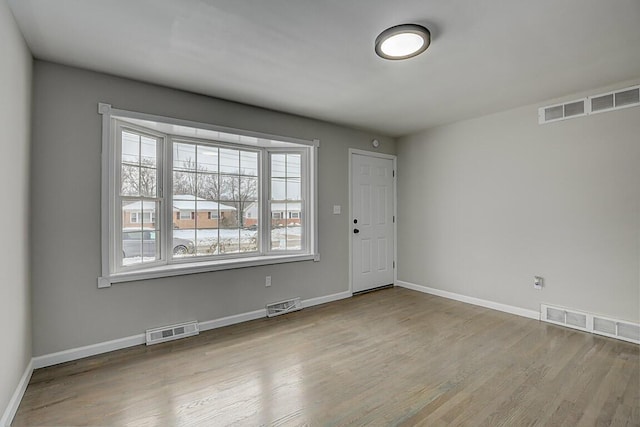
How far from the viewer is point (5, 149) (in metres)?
1.82

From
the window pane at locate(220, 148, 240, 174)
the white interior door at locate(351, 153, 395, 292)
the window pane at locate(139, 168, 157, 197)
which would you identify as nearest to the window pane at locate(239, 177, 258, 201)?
the window pane at locate(220, 148, 240, 174)

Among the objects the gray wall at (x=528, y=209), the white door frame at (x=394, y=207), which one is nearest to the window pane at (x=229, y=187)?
the white door frame at (x=394, y=207)

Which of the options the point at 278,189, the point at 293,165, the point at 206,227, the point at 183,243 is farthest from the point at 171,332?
the point at 293,165

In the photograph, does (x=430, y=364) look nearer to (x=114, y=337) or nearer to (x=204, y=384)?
(x=204, y=384)

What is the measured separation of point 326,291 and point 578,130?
11.4 ft

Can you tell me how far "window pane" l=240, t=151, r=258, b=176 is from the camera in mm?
3859

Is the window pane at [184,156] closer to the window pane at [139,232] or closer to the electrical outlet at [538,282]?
the window pane at [139,232]

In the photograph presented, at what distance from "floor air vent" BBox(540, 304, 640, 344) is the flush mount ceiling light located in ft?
10.3

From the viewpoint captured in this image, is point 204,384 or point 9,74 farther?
point 204,384

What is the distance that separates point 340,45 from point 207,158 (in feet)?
6.73

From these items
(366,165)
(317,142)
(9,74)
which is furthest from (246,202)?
(9,74)

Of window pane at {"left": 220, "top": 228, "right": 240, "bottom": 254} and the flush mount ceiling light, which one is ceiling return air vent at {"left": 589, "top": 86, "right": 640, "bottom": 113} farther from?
window pane at {"left": 220, "top": 228, "right": 240, "bottom": 254}

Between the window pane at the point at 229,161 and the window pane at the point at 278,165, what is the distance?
0.48 meters

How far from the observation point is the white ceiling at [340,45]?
191 centimetres
